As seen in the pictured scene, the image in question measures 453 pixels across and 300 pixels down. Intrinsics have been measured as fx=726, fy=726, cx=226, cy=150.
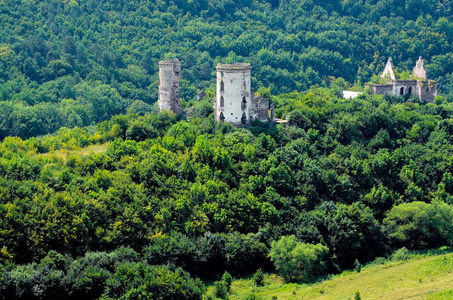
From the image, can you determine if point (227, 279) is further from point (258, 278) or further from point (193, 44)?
point (193, 44)

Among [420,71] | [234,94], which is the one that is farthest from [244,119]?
[420,71]

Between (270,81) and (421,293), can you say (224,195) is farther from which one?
(270,81)

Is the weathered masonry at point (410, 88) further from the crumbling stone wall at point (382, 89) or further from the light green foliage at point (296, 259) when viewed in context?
Result: the light green foliage at point (296, 259)

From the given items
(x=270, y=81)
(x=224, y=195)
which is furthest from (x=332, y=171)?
(x=270, y=81)

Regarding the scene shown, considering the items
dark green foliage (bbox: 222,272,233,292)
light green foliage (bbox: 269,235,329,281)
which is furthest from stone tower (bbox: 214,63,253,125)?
dark green foliage (bbox: 222,272,233,292)

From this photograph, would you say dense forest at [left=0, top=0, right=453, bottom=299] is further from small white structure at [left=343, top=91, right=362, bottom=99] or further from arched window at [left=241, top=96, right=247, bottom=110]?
arched window at [left=241, top=96, right=247, bottom=110]

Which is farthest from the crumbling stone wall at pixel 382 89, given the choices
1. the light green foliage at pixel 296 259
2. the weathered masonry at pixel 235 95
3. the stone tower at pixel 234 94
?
the light green foliage at pixel 296 259
